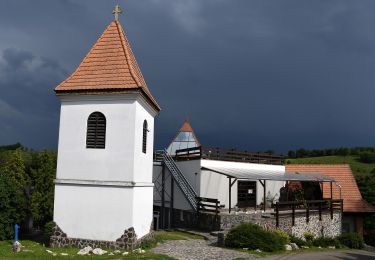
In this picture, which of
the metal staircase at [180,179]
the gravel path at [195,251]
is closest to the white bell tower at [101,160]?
the gravel path at [195,251]

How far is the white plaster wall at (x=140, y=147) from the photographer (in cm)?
1428

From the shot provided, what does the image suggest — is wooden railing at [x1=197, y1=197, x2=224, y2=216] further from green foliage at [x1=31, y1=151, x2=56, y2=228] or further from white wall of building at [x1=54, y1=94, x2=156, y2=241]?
green foliage at [x1=31, y1=151, x2=56, y2=228]

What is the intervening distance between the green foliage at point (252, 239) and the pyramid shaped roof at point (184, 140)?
45.3ft

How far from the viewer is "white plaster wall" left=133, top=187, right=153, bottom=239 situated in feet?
46.5

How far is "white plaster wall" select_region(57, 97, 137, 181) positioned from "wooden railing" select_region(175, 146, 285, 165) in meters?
9.11

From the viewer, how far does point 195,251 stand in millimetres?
14727

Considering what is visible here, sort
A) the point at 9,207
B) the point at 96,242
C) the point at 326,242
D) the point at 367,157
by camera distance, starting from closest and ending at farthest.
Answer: the point at 96,242 < the point at 9,207 < the point at 326,242 < the point at 367,157

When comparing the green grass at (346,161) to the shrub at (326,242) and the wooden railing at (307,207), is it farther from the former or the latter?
the shrub at (326,242)

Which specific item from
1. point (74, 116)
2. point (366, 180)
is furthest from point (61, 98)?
point (366, 180)

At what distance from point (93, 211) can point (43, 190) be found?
611 centimetres

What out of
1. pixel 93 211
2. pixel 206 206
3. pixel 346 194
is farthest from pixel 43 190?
pixel 346 194

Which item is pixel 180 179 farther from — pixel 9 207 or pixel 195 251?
pixel 9 207

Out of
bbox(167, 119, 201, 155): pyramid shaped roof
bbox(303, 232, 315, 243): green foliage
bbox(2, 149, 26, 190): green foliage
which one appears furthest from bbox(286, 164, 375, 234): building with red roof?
bbox(2, 149, 26, 190): green foliage

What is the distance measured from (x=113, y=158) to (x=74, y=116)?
224 centimetres
